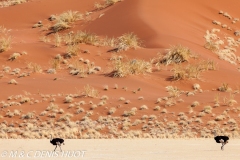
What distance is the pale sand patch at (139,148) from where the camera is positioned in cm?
1359

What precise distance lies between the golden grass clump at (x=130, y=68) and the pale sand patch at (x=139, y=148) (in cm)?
895

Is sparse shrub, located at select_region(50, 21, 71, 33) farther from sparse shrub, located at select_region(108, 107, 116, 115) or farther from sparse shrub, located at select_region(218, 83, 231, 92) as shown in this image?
sparse shrub, located at select_region(108, 107, 116, 115)

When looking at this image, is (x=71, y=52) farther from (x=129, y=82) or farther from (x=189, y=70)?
(x=189, y=70)

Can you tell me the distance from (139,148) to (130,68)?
1184cm

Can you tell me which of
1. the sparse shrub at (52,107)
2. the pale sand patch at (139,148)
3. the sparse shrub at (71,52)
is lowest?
the pale sand patch at (139,148)

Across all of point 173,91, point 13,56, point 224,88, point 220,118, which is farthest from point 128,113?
point 13,56

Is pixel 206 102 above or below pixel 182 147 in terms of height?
above

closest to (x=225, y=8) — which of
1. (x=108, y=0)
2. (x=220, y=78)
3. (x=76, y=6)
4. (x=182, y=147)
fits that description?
(x=108, y=0)

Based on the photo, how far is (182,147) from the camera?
15.8 m

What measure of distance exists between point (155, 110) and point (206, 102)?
233 cm

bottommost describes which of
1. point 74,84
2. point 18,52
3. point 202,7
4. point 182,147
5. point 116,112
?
point 182,147

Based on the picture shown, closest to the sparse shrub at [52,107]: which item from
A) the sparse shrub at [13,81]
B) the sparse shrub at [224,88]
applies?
the sparse shrub at [13,81]

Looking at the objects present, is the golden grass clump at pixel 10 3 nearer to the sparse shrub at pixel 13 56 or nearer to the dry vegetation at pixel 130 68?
the sparse shrub at pixel 13 56

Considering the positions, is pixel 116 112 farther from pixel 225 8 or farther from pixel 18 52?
pixel 225 8
